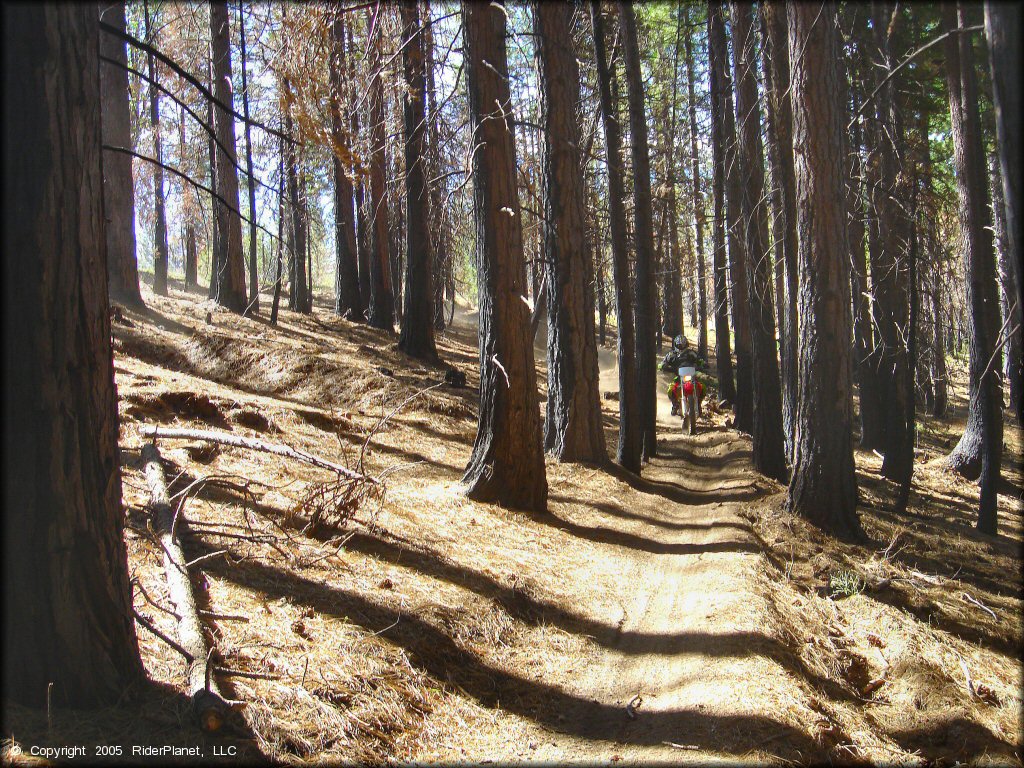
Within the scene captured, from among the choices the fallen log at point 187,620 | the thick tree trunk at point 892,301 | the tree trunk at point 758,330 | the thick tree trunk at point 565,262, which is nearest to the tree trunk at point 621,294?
the thick tree trunk at point 565,262

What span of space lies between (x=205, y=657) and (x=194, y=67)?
51.9 ft

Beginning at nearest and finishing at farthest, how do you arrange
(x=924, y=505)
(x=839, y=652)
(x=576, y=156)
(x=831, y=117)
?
(x=839, y=652) < (x=831, y=117) < (x=576, y=156) < (x=924, y=505)

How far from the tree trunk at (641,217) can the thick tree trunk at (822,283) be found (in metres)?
3.98

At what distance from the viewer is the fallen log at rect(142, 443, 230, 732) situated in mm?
3486

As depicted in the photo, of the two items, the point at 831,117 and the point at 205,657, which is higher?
the point at 831,117

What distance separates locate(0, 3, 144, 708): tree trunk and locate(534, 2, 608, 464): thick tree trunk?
7.35 metres

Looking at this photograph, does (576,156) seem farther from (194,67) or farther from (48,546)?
(194,67)

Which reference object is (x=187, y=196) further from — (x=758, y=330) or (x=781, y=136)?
(x=781, y=136)

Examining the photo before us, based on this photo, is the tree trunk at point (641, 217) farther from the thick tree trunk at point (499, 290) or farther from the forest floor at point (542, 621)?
the thick tree trunk at point (499, 290)

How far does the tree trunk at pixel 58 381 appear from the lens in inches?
123

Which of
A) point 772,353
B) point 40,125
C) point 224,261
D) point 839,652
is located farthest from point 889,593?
point 224,261

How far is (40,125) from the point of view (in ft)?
Answer: 10.3

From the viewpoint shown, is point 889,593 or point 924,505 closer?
point 889,593

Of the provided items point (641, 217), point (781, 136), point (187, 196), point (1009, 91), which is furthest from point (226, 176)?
point (1009, 91)
